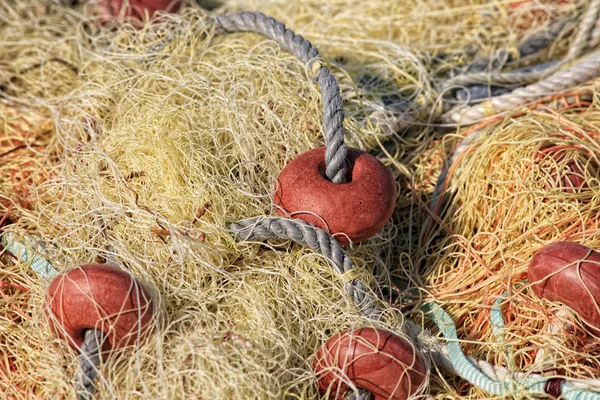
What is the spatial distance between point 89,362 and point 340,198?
72cm

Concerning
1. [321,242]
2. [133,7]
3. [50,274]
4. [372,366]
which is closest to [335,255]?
[321,242]

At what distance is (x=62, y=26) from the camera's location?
2.84 m

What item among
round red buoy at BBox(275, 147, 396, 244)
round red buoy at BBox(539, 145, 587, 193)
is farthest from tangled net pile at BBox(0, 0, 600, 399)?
round red buoy at BBox(275, 147, 396, 244)

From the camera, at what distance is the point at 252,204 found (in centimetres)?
182

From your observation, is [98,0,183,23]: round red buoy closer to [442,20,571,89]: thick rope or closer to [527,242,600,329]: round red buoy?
[442,20,571,89]: thick rope

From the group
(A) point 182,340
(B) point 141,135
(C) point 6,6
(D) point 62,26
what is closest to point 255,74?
(B) point 141,135

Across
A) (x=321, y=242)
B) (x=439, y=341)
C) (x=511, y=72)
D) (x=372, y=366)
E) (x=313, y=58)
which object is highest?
(x=313, y=58)

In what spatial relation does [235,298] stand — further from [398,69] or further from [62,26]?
[62,26]

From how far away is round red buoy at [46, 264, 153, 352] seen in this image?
4.75 ft

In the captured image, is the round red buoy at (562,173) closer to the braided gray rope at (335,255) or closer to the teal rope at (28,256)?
the braided gray rope at (335,255)

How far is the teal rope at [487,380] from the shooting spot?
4.88 ft

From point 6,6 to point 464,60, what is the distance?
6.78 ft

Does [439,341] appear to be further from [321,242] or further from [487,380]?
[321,242]

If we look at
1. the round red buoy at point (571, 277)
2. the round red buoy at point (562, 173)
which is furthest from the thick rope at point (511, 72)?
the round red buoy at point (571, 277)
